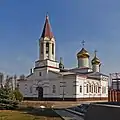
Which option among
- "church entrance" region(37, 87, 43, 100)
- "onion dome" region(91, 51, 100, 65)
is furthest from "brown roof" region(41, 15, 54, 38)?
"onion dome" region(91, 51, 100, 65)

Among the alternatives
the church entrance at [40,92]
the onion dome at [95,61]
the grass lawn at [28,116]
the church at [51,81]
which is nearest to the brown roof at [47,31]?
the church at [51,81]

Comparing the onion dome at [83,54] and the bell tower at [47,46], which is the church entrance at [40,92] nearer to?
the bell tower at [47,46]

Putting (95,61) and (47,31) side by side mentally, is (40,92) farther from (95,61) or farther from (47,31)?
(95,61)

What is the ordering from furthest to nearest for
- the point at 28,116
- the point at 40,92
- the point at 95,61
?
the point at 95,61
the point at 40,92
the point at 28,116

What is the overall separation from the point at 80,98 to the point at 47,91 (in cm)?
668

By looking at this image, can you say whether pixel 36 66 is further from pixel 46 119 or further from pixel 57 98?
pixel 46 119

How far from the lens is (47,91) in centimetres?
4947

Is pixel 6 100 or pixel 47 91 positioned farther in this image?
pixel 47 91

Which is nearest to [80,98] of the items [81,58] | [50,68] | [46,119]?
[50,68]

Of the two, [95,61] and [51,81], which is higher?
[95,61]

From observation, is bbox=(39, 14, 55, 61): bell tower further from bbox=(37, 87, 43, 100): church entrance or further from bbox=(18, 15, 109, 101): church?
bbox=(37, 87, 43, 100): church entrance

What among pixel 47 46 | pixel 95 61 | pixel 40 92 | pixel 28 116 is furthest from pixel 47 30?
pixel 28 116

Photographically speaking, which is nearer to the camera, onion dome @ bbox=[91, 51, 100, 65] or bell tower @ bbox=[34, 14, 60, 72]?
bell tower @ bbox=[34, 14, 60, 72]

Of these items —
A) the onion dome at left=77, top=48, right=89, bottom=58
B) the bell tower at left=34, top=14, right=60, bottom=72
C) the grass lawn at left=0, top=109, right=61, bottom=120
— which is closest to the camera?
the grass lawn at left=0, top=109, right=61, bottom=120
